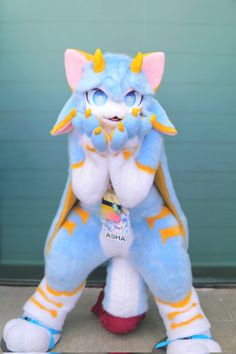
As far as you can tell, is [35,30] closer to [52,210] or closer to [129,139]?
[52,210]

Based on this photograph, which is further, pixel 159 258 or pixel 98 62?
pixel 159 258

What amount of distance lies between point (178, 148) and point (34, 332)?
170cm

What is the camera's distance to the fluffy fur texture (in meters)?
2.20

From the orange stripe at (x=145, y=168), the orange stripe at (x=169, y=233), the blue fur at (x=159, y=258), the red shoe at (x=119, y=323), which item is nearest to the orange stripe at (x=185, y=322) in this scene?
the blue fur at (x=159, y=258)

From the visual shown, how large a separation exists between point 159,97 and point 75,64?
121 centimetres

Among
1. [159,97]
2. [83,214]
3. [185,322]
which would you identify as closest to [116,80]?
[83,214]

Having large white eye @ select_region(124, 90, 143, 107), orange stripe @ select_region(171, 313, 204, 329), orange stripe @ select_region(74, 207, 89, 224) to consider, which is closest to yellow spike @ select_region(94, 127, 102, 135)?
→ large white eye @ select_region(124, 90, 143, 107)

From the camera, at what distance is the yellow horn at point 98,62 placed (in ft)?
7.26

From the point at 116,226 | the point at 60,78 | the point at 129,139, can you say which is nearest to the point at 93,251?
the point at 116,226

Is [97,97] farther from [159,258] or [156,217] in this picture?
[159,258]

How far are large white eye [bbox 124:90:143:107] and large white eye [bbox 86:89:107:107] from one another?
102mm

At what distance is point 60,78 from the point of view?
347cm

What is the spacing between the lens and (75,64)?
239 centimetres

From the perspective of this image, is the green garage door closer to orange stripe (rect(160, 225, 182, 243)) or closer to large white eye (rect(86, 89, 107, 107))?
orange stripe (rect(160, 225, 182, 243))
